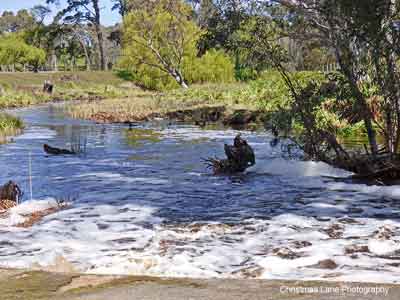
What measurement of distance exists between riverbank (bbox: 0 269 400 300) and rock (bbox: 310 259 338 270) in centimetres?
192

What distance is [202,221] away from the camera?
8.35 meters

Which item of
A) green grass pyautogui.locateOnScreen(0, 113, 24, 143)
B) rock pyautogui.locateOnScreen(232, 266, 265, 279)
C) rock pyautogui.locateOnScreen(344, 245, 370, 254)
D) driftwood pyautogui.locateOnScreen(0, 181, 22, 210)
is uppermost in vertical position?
green grass pyautogui.locateOnScreen(0, 113, 24, 143)

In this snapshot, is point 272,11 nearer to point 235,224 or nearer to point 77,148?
point 235,224

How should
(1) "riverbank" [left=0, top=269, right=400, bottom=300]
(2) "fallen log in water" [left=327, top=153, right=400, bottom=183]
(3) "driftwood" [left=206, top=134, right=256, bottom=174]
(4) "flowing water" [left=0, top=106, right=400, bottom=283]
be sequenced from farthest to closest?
(3) "driftwood" [left=206, top=134, right=256, bottom=174] < (2) "fallen log in water" [left=327, top=153, right=400, bottom=183] < (4) "flowing water" [left=0, top=106, right=400, bottom=283] < (1) "riverbank" [left=0, top=269, right=400, bottom=300]

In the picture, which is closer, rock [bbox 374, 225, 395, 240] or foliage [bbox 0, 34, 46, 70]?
rock [bbox 374, 225, 395, 240]

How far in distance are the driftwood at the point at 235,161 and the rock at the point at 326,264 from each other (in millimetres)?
6721

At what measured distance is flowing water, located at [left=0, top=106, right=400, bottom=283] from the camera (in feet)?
20.2

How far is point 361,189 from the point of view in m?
10.4

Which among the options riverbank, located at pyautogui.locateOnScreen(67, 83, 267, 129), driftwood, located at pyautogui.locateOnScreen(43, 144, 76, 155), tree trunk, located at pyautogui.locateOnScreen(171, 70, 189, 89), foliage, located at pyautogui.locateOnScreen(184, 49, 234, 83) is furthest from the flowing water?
foliage, located at pyautogui.locateOnScreen(184, 49, 234, 83)

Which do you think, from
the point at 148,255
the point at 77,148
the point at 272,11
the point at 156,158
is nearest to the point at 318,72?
the point at 272,11

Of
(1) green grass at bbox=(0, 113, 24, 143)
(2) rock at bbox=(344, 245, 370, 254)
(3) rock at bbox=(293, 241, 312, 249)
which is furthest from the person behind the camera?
(1) green grass at bbox=(0, 113, 24, 143)

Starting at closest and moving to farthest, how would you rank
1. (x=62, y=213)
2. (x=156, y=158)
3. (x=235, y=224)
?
1. (x=235, y=224)
2. (x=62, y=213)
3. (x=156, y=158)

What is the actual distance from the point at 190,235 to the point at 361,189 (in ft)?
13.6

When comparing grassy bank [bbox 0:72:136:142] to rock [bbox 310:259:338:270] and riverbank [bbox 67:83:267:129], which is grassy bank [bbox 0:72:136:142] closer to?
riverbank [bbox 67:83:267:129]
